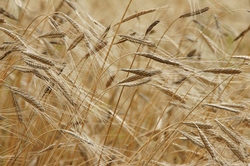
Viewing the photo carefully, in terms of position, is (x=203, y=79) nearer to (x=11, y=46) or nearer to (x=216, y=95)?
(x=216, y=95)

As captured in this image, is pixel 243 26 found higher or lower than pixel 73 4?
lower

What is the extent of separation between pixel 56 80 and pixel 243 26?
3.24 m

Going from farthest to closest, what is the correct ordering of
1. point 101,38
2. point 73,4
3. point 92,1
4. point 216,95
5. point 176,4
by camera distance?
point 176,4
point 92,1
point 216,95
point 73,4
point 101,38

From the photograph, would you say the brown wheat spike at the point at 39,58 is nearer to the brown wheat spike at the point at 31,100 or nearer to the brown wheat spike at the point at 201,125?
the brown wheat spike at the point at 31,100

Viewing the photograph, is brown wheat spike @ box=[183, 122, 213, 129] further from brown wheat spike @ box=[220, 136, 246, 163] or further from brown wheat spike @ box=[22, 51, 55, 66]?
brown wheat spike @ box=[22, 51, 55, 66]

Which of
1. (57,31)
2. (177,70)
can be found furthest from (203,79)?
(57,31)

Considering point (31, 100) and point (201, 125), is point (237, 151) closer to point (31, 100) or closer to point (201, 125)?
point (201, 125)

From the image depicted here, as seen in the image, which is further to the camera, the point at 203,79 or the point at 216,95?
the point at 216,95

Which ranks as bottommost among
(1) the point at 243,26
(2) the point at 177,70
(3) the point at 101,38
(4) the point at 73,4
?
(1) the point at 243,26

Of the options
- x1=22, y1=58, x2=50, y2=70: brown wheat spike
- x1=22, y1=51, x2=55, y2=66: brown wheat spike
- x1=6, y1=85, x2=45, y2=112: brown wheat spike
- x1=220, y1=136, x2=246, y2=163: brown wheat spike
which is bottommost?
x1=220, y1=136, x2=246, y2=163: brown wheat spike

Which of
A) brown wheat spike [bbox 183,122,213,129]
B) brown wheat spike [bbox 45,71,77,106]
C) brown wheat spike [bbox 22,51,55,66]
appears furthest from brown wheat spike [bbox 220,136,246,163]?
brown wheat spike [bbox 22,51,55,66]

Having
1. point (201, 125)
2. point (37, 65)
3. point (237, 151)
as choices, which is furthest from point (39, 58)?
point (237, 151)

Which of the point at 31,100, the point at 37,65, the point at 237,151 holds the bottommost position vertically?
the point at 237,151

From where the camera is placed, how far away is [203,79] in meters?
1.79
